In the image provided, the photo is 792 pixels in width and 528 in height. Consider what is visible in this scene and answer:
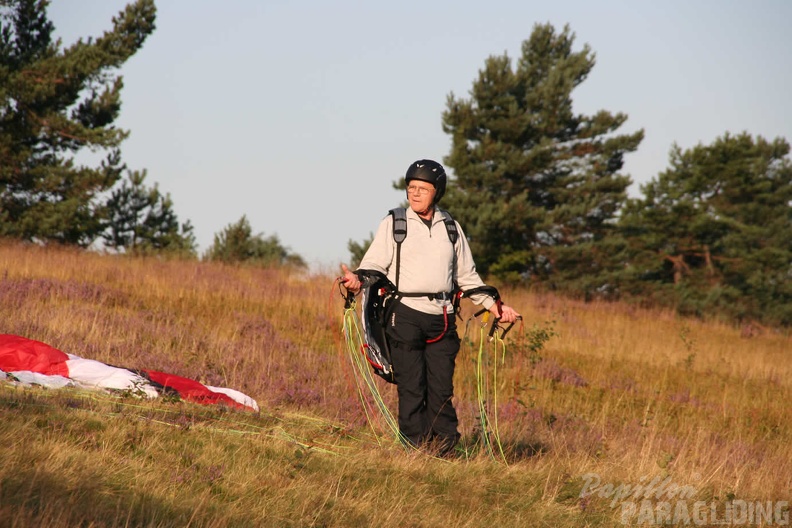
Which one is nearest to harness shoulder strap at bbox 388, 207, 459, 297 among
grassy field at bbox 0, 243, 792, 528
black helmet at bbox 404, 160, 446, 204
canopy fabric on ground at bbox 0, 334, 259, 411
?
black helmet at bbox 404, 160, 446, 204

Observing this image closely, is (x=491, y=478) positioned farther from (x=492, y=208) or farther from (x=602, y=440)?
(x=492, y=208)

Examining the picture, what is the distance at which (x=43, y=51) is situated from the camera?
23.9 meters

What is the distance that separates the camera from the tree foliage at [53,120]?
902 inches

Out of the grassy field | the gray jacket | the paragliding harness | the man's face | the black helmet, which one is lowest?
the grassy field

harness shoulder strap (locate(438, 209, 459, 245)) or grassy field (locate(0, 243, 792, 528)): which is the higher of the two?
harness shoulder strap (locate(438, 209, 459, 245))

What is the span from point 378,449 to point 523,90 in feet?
85.1

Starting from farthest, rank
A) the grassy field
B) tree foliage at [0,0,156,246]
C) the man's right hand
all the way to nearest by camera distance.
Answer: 1. tree foliage at [0,0,156,246]
2. the man's right hand
3. the grassy field

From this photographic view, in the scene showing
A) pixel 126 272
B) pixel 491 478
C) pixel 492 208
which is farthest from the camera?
pixel 492 208

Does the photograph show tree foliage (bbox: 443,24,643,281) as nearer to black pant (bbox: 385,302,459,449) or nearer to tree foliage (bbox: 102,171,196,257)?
tree foliage (bbox: 102,171,196,257)

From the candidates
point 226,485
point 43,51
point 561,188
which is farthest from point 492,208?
point 226,485

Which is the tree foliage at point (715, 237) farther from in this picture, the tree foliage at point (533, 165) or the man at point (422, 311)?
the man at point (422, 311)

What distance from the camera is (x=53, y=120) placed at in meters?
23.1

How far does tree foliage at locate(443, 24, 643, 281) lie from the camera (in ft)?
96.3

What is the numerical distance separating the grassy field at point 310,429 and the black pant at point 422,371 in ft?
0.83
